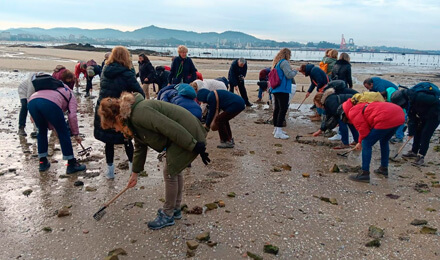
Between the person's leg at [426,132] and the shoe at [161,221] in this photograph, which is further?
the person's leg at [426,132]

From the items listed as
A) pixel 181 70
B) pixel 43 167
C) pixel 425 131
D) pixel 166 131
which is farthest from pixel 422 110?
pixel 43 167

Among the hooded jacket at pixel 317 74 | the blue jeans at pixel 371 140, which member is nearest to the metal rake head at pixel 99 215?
the blue jeans at pixel 371 140

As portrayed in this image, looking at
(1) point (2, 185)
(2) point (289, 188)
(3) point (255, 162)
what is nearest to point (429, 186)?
(2) point (289, 188)

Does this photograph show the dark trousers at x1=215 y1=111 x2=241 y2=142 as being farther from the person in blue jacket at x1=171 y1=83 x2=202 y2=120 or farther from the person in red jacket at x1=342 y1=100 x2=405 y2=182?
the person in red jacket at x1=342 y1=100 x2=405 y2=182

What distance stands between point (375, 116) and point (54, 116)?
16.3 ft

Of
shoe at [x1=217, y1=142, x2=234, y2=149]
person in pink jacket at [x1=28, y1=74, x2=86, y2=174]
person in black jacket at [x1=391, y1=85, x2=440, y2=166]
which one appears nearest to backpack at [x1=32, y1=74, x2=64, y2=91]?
person in pink jacket at [x1=28, y1=74, x2=86, y2=174]

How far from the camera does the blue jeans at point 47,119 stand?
5078mm

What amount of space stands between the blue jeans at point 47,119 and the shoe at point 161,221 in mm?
2344

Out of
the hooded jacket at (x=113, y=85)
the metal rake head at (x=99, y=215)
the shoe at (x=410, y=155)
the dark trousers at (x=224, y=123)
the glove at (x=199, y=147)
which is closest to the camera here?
the glove at (x=199, y=147)

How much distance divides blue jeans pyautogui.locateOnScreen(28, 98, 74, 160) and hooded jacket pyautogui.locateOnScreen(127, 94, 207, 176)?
2.16 meters

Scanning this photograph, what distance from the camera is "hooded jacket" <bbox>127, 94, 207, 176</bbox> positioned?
3383 millimetres

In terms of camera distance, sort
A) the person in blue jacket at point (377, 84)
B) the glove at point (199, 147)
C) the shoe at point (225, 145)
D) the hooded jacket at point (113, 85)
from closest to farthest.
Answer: the glove at point (199, 147) → the hooded jacket at point (113, 85) → the shoe at point (225, 145) → the person in blue jacket at point (377, 84)

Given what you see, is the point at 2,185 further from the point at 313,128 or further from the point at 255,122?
the point at 313,128

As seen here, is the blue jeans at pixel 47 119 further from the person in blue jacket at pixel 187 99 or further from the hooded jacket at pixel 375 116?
the hooded jacket at pixel 375 116
